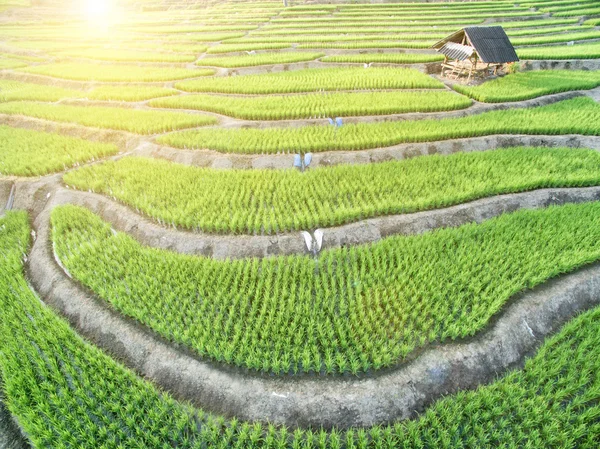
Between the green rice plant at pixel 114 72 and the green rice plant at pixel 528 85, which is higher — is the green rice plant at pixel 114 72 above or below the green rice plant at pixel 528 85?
above

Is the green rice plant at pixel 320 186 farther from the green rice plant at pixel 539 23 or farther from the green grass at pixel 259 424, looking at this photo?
the green rice plant at pixel 539 23

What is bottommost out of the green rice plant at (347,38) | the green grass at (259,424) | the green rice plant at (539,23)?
the green grass at (259,424)

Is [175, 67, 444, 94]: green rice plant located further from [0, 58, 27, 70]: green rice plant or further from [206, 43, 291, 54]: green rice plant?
[0, 58, 27, 70]: green rice plant

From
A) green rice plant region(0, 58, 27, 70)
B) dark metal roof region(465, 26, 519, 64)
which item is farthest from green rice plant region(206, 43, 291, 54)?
green rice plant region(0, 58, 27, 70)

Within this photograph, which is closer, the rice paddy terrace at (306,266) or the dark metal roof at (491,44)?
the rice paddy terrace at (306,266)

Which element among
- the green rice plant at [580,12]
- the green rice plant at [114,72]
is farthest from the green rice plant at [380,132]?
the green rice plant at [580,12]

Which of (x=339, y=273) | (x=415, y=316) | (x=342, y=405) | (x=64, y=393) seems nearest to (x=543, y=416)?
(x=415, y=316)

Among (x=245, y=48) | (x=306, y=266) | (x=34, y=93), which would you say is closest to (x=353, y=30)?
(x=245, y=48)
